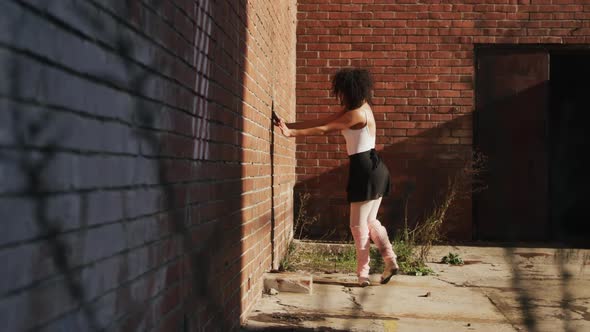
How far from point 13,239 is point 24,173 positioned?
0.13m

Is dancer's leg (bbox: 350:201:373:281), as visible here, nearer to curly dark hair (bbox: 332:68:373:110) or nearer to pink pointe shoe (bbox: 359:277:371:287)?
pink pointe shoe (bbox: 359:277:371:287)

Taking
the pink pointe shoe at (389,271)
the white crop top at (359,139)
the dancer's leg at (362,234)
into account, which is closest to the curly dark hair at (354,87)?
the white crop top at (359,139)

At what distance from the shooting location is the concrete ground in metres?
4.17

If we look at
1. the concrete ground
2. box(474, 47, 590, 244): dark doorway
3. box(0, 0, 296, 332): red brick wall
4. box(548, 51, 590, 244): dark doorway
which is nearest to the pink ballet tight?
the concrete ground

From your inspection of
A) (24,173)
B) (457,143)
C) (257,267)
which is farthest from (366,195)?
(24,173)

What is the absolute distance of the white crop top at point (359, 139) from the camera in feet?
17.9

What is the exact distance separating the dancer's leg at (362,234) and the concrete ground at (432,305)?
0.56 ft

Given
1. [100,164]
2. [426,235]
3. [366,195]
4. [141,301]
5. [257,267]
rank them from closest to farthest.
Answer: [100,164] → [141,301] → [257,267] → [366,195] → [426,235]

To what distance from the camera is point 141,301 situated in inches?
80.7

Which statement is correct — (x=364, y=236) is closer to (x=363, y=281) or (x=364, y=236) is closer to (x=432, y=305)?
(x=363, y=281)

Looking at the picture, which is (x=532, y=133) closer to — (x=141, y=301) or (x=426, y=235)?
(x=426, y=235)

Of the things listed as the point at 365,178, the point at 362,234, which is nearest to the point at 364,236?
the point at 362,234

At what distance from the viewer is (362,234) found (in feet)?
17.9

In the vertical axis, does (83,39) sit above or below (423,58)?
below
